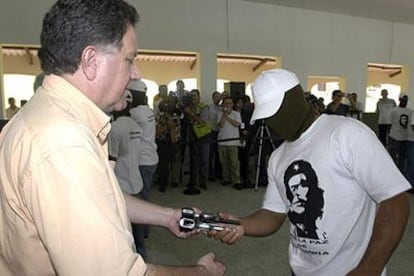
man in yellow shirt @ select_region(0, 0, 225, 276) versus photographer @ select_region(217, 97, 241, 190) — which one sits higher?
man in yellow shirt @ select_region(0, 0, 225, 276)

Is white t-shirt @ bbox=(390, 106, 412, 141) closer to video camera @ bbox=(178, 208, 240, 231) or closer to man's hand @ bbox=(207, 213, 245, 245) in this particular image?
man's hand @ bbox=(207, 213, 245, 245)

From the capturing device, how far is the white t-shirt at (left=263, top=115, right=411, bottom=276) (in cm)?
111

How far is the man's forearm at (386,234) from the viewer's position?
1074 millimetres

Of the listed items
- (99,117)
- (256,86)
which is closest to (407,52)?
(256,86)

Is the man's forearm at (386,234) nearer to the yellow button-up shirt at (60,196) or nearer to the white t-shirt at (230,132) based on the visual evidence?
the yellow button-up shirt at (60,196)

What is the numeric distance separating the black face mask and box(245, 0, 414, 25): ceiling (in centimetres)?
695

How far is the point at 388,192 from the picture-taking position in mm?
1101

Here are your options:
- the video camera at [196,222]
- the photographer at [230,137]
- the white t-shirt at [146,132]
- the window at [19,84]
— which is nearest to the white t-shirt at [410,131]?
the photographer at [230,137]

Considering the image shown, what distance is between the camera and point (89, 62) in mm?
769

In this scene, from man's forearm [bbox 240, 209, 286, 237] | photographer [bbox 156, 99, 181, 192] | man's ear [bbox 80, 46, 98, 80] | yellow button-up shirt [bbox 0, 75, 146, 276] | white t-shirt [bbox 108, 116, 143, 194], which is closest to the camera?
yellow button-up shirt [bbox 0, 75, 146, 276]

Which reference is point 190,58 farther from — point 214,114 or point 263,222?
point 263,222

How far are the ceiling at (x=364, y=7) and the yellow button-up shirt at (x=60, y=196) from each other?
7.58 meters

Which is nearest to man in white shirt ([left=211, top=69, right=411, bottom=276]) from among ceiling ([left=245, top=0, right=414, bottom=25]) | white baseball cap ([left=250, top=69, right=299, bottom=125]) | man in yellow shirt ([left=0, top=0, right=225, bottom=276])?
white baseball cap ([left=250, top=69, right=299, bottom=125])

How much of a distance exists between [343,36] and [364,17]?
0.77 metres
